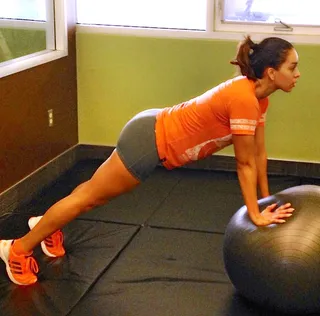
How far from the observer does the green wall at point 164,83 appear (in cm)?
416

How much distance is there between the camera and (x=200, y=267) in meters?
2.91

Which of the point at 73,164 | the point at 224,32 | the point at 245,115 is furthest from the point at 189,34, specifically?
the point at 245,115

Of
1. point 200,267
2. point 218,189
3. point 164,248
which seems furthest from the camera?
point 218,189

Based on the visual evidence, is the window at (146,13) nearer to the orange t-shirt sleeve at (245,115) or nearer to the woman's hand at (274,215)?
the orange t-shirt sleeve at (245,115)

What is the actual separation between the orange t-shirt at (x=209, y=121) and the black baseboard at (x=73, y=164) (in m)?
1.36

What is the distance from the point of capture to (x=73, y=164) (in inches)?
177

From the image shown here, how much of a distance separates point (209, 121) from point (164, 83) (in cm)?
188

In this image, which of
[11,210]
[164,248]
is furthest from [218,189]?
[11,210]

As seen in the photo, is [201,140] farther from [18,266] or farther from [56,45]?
[56,45]

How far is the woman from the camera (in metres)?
2.39

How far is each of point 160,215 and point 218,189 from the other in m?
0.60

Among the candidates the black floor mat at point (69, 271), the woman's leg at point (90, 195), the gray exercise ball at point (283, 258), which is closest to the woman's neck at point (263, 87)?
the gray exercise ball at point (283, 258)

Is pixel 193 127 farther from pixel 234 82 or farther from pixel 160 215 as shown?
pixel 160 215

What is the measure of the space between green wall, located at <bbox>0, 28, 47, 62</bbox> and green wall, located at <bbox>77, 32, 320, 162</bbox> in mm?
417
